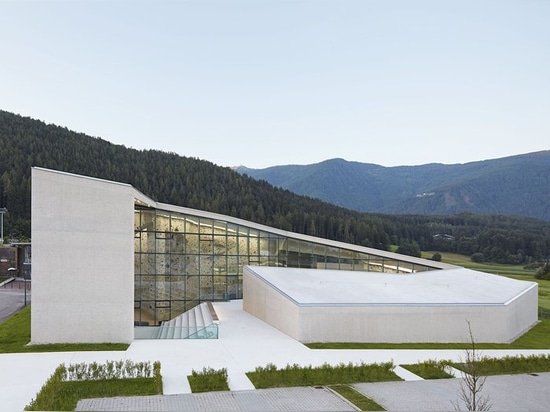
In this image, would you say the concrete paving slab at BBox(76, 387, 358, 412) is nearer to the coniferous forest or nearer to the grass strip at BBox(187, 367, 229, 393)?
the grass strip at BBox(187, 367, 229, 393)

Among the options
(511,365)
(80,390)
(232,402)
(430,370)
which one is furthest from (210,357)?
(511,365)

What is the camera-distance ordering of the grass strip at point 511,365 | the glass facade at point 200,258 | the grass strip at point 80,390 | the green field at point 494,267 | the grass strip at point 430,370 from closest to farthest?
the grass strip at point 80,390
the grass strip at point 430,370
the grass strip at point 511,365
the glass facade at point 200,258
the green field at point 494,267

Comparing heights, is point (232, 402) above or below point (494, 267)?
above

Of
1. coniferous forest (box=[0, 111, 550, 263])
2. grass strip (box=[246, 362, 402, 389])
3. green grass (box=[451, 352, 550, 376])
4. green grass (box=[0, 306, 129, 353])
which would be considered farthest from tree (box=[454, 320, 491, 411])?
coniferous forest (box=[0, 111, 550, 263])

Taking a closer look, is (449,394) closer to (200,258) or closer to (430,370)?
(430,370)

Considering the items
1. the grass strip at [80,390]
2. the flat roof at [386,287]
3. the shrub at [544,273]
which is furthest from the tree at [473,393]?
the shrub at [544,273]

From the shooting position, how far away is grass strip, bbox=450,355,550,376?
1616cm

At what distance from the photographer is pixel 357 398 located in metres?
12.4

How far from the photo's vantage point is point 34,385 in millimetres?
12711

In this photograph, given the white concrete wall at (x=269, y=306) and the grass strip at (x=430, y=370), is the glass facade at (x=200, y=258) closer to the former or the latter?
the white concrete wall at (x=269, y=306)

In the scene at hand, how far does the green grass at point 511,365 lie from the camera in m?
16.2

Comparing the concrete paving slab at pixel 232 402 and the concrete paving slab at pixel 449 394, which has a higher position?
the concrete paving slab at pixel 232 402

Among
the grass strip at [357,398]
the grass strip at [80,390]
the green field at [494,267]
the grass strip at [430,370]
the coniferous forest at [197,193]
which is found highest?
the coniferous forest at [197,193]

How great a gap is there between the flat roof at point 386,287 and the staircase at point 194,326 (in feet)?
10.7
